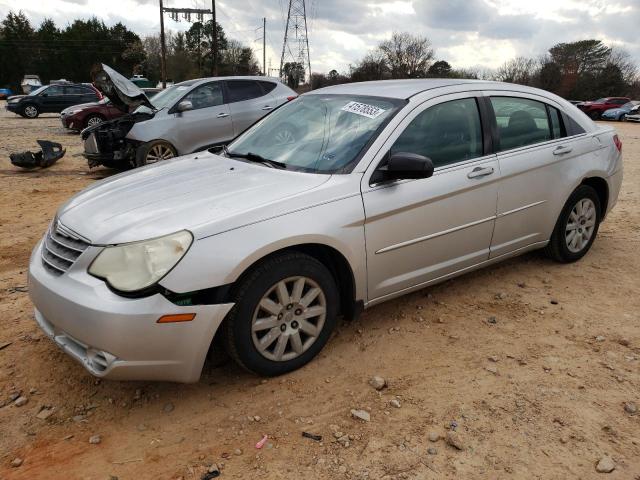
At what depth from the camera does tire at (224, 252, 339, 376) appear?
267 cm

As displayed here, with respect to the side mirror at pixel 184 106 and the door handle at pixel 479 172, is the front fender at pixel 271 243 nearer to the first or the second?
the door handle at pixel 479 172

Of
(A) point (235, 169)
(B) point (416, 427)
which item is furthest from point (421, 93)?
(B) point (416, 427)

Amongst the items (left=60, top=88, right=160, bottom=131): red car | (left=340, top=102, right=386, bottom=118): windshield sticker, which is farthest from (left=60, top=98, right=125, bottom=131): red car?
(left=340, top=102, right=386, bottom=118): windshield sticker

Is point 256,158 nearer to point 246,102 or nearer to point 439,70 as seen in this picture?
point 246,102

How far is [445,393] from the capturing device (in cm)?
284

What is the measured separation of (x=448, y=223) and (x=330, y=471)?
72.5 inches

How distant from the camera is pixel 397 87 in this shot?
3729 mm

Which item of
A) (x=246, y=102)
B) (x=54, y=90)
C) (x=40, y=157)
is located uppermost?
(x=54, y=90)

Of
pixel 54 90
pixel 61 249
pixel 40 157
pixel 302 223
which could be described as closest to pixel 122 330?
pixel 61 249

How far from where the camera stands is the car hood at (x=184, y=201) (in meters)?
2.60

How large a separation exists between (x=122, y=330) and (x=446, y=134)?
2.44 meters

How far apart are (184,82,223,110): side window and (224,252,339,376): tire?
6717 mm

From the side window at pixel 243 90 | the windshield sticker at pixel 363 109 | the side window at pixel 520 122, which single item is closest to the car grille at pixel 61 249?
the windshield sticker at pixel 363 109

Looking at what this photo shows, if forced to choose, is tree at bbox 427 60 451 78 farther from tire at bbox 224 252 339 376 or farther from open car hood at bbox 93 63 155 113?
tire at bbox 224 252 339 376
